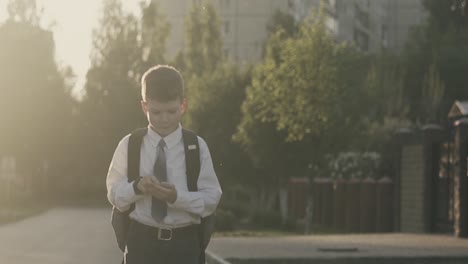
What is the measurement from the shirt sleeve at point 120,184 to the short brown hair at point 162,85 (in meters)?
0.27

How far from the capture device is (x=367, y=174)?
38.8 metres

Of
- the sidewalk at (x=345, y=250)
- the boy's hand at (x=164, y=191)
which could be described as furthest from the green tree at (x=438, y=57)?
the boy's hand at (x=164, y=191)

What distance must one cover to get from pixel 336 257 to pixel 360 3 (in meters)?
98.9

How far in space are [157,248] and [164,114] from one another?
620mm

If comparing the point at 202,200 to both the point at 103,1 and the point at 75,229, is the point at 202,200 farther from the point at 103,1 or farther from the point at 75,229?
the point at 103,1

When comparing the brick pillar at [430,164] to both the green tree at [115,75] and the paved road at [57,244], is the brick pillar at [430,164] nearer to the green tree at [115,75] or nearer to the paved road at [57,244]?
the paved road at [57,244]

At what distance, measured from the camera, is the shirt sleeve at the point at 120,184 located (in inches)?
215

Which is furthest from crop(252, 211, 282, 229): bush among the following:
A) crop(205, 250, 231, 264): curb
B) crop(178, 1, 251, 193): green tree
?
crop(205, 250, 231, 264): curb

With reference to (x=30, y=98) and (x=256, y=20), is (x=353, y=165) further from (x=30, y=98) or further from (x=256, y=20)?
(x=256, y=20)

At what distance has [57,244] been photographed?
2550cm

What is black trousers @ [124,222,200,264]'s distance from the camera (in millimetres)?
5555

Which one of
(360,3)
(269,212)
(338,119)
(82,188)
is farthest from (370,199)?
(360,3)

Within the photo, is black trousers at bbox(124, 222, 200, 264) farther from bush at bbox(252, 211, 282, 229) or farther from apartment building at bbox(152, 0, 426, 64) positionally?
apartment building at bbox(152, 0, 426, 64)

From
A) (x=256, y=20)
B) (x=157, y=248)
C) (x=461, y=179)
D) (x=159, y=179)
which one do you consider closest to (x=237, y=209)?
(x=461, y=179)
